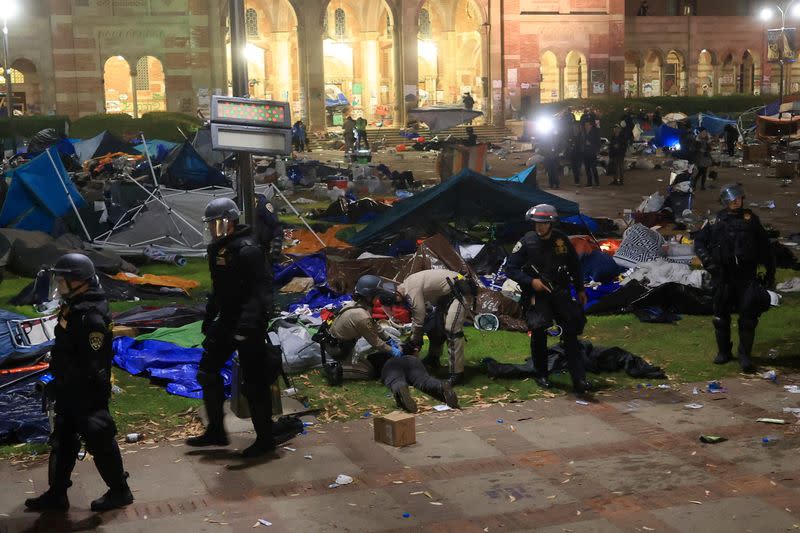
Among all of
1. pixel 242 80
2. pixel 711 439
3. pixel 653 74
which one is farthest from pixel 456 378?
pixel 653 74

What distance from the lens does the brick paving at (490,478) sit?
7.09m

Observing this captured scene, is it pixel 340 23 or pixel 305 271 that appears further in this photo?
pixel 340 23

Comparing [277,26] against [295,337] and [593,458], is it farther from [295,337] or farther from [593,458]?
[593,458]

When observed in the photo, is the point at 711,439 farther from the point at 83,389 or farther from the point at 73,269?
the point at 73,269

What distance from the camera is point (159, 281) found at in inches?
615

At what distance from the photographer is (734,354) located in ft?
37.5

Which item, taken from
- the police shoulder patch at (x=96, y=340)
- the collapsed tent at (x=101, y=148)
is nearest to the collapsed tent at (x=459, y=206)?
the police shoulder patch at (x=96, y=340)

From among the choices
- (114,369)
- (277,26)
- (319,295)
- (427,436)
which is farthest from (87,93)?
(427,436)

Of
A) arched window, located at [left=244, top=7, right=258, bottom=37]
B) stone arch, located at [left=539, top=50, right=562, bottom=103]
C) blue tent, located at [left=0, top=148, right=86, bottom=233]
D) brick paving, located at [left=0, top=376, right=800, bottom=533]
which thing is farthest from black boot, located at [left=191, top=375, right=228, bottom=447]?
stone arch, located at [left=539, top=50, right=562, bottom=103]

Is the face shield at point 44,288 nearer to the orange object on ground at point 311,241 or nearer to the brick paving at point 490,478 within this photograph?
the orange object on ground at point 311,241

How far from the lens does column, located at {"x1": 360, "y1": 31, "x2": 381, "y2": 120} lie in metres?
52.8

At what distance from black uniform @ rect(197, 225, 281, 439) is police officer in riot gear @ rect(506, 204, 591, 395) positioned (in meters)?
2.73

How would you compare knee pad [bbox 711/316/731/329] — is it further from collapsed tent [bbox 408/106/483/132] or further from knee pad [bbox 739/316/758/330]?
collapsed tent [bbox 408/106/483/132]

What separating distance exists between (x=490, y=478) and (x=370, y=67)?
4661 centimetres
